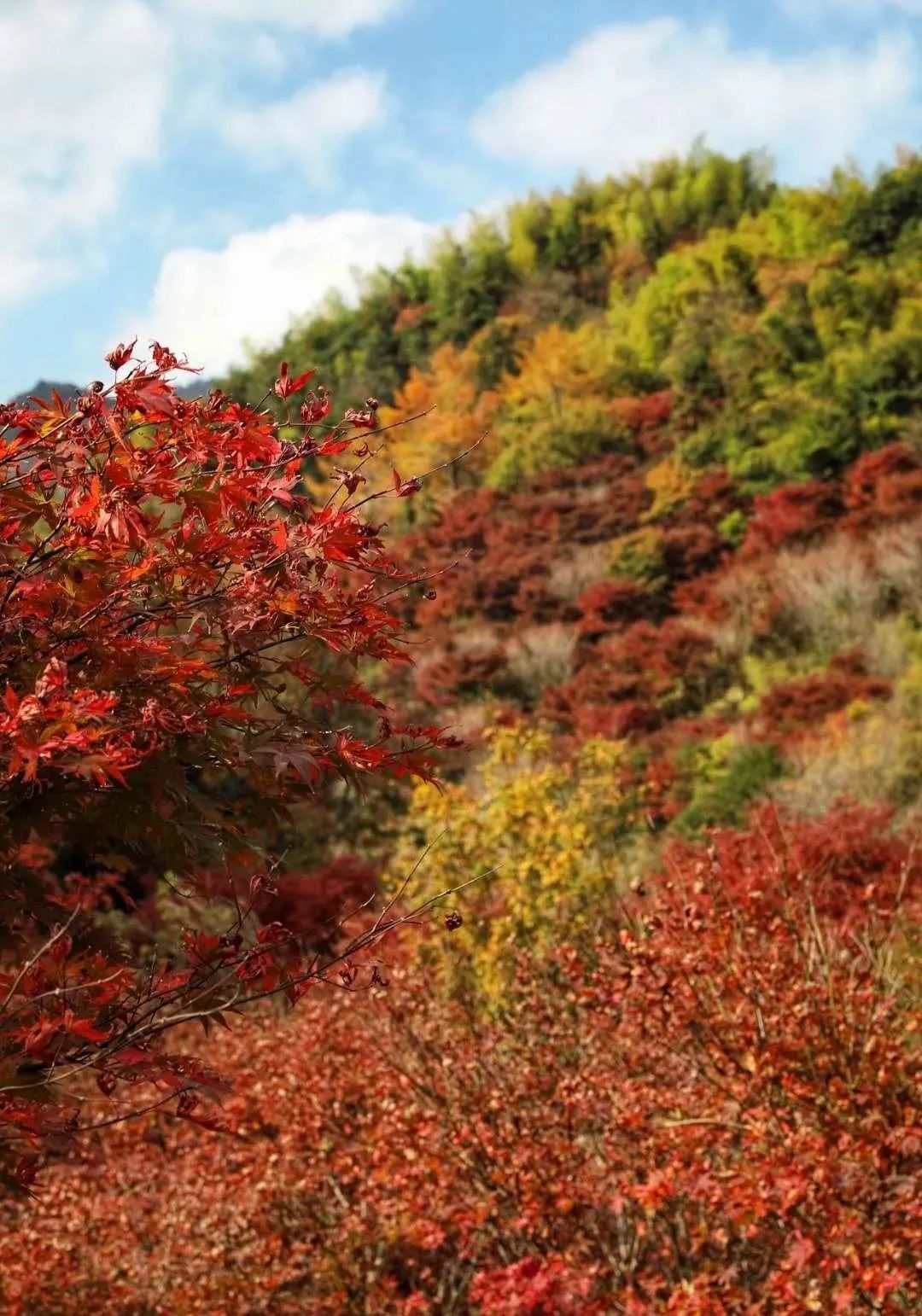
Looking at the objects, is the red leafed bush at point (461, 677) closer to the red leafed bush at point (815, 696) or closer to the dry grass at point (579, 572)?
the dry grass at point (579, 572)

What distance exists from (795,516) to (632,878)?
1130cm

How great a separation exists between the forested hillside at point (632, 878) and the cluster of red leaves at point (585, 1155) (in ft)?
0.08

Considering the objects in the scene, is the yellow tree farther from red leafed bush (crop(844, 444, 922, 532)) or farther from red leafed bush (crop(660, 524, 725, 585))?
red leafed bush (crop(844, 444, 922, 532))

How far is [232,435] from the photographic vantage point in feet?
7.86

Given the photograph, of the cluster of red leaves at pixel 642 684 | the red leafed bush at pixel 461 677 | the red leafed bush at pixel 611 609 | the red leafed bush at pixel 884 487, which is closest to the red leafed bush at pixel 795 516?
the red leafed bush at pixel 884 487

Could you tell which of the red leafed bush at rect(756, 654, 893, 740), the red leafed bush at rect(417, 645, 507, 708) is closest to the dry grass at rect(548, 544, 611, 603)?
the red leafed bush at rect(417, 645, 507, 708)

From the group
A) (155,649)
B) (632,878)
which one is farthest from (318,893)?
(155,649)

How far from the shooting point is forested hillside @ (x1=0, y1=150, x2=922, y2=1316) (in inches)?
184

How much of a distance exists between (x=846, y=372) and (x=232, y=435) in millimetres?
22147

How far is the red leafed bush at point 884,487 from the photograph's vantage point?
1912 cm

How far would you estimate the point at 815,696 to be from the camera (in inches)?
605

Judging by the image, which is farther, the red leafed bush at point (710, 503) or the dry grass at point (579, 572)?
the red leafed bush at point (710, 503)

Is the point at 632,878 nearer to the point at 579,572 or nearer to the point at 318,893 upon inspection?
the point at 318,893

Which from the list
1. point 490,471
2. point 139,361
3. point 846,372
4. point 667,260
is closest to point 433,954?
point 139,361
